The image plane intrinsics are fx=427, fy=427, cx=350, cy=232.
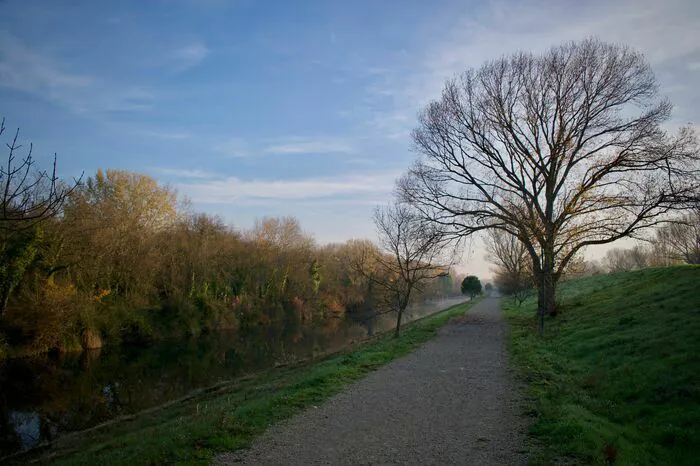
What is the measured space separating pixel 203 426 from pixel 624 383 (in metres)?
8.45

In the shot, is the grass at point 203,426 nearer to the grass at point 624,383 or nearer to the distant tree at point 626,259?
the grass at point 624,383

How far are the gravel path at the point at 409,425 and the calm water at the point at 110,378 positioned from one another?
907cm

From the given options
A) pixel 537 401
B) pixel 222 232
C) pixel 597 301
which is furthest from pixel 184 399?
pixel 222 232

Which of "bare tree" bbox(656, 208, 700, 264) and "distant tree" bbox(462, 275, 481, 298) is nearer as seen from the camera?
"bare tree" bbox(656, 208, 700, 264)

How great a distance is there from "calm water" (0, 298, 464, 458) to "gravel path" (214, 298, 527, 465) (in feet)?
29.8

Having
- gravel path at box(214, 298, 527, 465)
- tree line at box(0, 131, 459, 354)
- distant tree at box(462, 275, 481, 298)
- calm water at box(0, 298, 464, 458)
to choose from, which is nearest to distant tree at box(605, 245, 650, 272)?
distant tree at box(462, 275, 481, 298)

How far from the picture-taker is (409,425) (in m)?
7.44

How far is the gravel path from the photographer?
6.06 meters

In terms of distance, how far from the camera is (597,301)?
2230 cm

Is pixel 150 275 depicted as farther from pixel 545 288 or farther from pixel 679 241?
pixel 679 241

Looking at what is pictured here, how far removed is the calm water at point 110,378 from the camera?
13.9m

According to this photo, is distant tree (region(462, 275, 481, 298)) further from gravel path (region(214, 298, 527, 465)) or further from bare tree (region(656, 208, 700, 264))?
gravel path (region(214, 298, 527, 465))

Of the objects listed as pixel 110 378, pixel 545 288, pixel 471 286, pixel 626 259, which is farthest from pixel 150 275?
pixel 626 259

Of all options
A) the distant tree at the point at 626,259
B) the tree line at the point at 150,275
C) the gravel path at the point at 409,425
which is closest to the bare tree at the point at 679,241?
the distant tree at the point at 626,259
